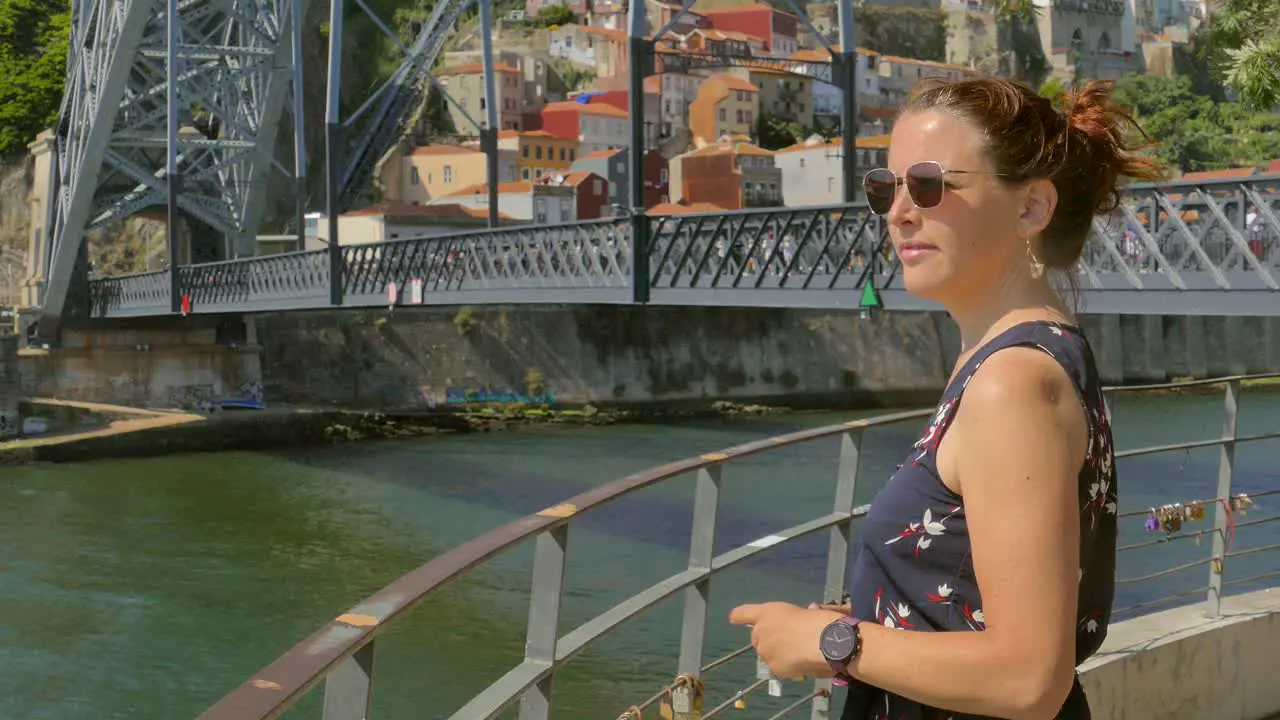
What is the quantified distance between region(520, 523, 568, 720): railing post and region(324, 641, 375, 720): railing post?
0.41 metres

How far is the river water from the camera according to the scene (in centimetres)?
1244

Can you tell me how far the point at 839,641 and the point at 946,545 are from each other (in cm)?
11

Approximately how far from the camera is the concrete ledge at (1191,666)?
3324 millimetres

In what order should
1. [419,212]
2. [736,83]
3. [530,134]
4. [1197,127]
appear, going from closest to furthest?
[419,212] → [530,134] → [736,83] → [1197,127]

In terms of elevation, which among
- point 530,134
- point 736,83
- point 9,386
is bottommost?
point 9,386

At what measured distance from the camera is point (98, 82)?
29359mm

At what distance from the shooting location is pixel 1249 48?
7.78 meters

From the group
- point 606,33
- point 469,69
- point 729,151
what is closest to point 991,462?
point 729,151

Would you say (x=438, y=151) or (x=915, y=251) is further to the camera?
(x=438, y=151)

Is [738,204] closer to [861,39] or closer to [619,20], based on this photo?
[619,20]

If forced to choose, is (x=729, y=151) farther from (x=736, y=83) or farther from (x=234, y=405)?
(x=234, y=405)

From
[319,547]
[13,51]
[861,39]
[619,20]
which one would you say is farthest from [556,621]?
[861,39]

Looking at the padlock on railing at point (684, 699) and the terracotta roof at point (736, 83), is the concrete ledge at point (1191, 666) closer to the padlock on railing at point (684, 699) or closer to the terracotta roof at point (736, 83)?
the padlock on railing at point (684, 699)

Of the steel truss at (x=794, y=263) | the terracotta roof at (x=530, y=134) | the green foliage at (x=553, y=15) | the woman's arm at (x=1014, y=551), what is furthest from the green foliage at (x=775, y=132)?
the woman's arm at (x=1014, y=551)
